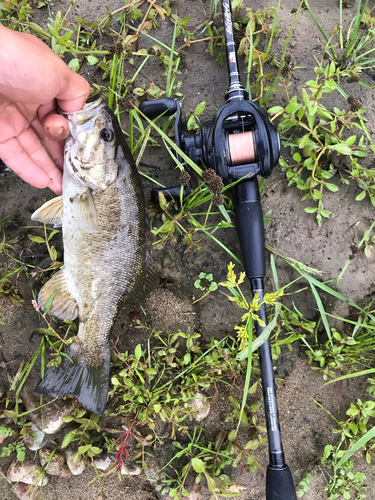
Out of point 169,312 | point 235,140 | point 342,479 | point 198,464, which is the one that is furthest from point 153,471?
point 235,140

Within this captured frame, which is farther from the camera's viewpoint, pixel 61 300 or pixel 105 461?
pixel 105 461

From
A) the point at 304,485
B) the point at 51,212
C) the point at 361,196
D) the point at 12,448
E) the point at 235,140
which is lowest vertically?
the point at 304,485

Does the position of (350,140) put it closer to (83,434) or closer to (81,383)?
(81,383)

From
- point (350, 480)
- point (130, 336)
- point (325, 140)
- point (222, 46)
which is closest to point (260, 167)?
point (325, 140)

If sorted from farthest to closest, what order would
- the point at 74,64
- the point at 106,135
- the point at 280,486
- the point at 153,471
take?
the point at 153,471, the point at 74,64, the point at 106,135, the point at 280,486

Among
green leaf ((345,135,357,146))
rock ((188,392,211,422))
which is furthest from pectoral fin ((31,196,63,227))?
green leaf ((345,135,357,146))

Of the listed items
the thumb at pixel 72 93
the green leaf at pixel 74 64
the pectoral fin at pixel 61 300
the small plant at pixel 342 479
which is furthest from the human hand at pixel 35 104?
the small plant at pixel 342 479
